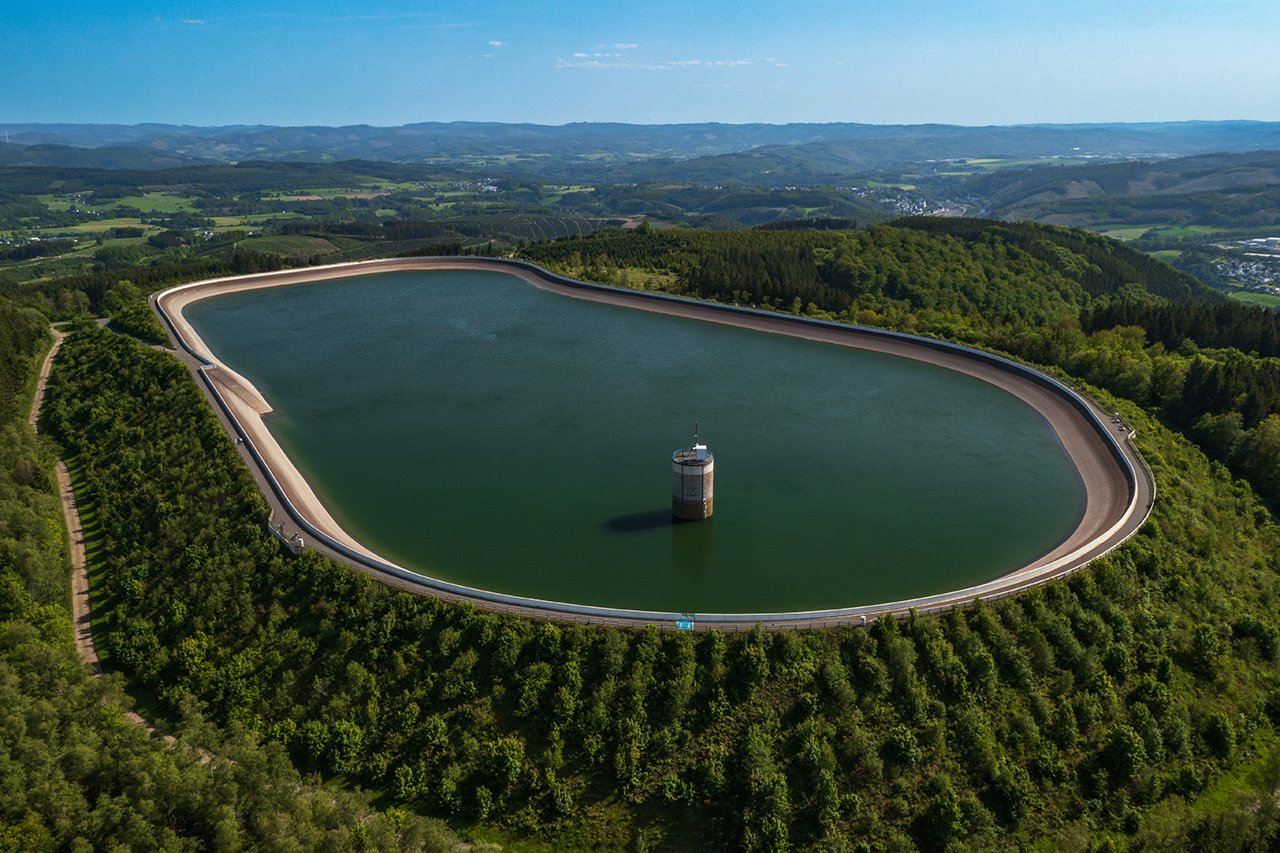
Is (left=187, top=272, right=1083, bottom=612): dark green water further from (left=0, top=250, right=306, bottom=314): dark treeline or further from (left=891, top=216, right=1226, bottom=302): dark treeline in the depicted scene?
(left=891, top=216, right=1226, bottom=302): dark treeline

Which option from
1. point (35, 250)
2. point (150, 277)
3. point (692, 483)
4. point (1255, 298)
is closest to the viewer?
point (692, 483)

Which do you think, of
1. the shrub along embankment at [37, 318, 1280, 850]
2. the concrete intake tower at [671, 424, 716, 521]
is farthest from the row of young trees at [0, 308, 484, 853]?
the concrete intake tower at [671, 424, 716, 521]

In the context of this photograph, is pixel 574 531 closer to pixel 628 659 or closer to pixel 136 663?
pixel 628 659

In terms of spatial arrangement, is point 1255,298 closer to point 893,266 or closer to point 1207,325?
point 1207,325

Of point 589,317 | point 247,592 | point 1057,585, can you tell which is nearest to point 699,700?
point 1057,585

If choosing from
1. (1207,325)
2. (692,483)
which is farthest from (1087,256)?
(692,483)

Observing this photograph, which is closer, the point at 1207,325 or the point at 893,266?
the point at 1207,325
